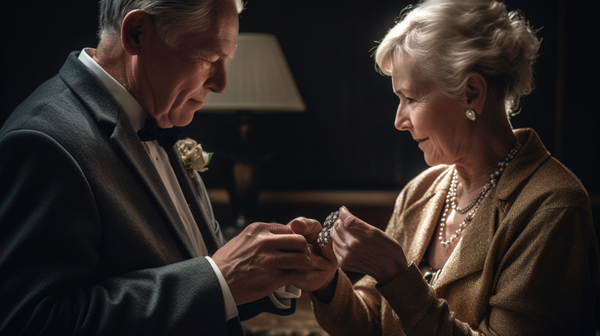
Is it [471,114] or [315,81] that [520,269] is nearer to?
[471,114]

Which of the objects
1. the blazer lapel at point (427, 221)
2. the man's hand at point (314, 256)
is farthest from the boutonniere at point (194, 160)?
the blazer lapel at point (427, 221)

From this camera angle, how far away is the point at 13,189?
1092 mm

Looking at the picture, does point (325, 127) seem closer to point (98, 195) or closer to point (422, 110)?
point (422, 110)

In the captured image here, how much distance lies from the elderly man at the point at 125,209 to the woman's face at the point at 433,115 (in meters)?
0.48

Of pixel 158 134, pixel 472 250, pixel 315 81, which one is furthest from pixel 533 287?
pixel 315 81

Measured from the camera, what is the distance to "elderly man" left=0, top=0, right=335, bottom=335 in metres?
1.09

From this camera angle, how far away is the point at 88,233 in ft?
3.73

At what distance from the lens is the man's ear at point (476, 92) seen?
150 cm

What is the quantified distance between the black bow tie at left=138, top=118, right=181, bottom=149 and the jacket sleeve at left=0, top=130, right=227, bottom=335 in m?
0.37

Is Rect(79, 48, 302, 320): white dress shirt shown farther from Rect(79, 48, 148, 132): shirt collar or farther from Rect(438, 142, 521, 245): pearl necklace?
Rect(438, 142, 521, 245): pearl necklace

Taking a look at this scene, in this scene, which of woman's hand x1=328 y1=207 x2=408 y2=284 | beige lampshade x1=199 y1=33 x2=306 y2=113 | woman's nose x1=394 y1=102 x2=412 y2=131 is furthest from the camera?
beige lampshade x1=199 y1=33 x2=306 y2=113

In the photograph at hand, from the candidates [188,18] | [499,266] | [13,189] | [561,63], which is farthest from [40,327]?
[561,63]

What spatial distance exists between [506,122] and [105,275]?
1.28m

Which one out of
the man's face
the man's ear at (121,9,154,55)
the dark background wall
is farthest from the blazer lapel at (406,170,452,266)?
the dark background wall
